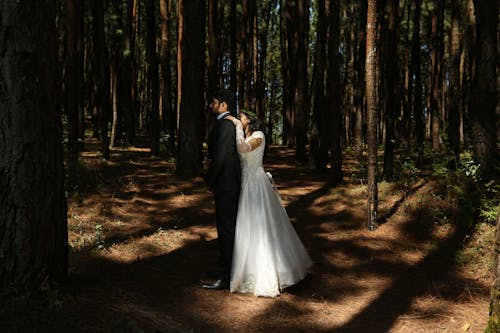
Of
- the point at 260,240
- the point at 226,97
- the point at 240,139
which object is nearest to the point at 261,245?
the point at 260,240

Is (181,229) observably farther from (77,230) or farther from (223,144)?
(223,144)

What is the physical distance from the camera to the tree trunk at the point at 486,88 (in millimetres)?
9641

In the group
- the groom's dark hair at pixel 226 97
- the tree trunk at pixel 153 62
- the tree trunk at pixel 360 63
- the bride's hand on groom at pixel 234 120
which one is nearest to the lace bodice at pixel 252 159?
the bride's hand on groom at pixel 234 120

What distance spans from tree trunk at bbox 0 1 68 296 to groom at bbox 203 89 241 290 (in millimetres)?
1883

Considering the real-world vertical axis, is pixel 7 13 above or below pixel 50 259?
above

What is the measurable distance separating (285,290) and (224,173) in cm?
174

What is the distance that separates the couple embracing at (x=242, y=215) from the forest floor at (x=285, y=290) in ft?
0.75

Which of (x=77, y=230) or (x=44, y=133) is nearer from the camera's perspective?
(x=44, y=133)

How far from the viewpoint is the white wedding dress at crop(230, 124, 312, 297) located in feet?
17.5

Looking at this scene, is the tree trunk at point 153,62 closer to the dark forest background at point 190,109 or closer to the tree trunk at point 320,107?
the dark forest background at point 190,109

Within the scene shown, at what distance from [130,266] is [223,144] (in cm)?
227

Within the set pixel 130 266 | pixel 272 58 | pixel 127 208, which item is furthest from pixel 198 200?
pixel 272 58

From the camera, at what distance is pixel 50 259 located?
13.6 ft

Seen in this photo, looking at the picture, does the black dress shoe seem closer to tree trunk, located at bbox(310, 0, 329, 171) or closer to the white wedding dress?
the white wedding dress
